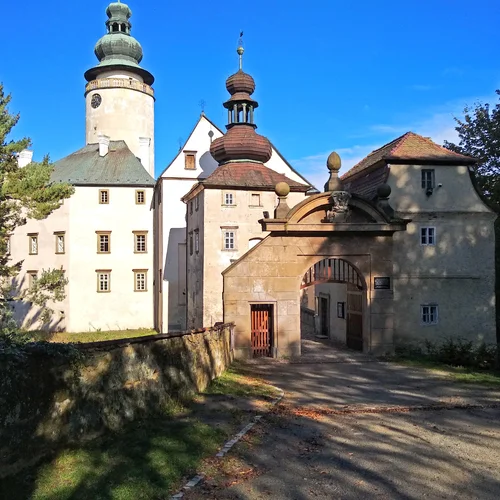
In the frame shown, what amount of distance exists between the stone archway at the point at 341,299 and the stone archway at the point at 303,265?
47cm

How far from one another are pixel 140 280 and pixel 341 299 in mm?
17157

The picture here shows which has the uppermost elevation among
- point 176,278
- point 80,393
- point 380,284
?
point 176,278

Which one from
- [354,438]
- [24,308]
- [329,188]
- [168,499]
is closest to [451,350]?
[329,188]

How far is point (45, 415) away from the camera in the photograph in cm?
739

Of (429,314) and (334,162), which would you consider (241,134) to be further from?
(429,314)

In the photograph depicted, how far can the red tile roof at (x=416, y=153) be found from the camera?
72.3ft

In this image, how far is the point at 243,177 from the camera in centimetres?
2783

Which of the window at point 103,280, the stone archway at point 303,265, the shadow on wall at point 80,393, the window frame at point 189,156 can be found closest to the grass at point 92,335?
the window at point 103,280

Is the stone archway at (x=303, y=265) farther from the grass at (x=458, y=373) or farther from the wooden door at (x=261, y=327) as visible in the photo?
the grass at (x=458, y=373)

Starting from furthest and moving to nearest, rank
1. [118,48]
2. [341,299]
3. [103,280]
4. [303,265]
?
[118,48] → [103,280] → [341,299] → [303,265]

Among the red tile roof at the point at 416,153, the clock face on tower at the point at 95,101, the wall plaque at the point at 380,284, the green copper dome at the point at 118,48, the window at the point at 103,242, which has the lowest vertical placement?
the wall plaque at the point at 380,284

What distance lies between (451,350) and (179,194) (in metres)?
19.4

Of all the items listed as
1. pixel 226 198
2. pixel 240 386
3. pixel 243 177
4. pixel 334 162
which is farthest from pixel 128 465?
pixel 243 177

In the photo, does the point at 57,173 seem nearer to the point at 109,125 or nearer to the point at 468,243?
the point at 109,125
